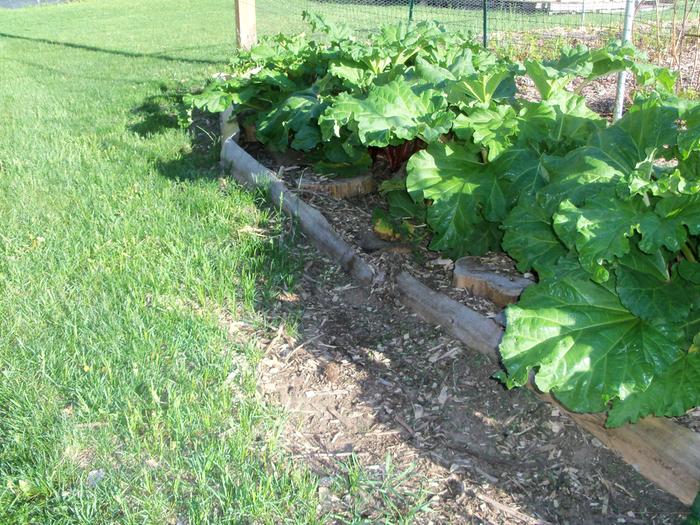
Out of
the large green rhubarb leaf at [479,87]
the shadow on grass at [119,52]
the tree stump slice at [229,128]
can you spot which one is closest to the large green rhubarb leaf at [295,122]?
the tree stump slice at [229,128]

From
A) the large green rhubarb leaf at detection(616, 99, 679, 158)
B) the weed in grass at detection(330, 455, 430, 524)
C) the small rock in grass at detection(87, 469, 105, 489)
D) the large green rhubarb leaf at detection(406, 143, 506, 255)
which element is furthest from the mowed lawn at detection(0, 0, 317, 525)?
the large green rhubarb leaf at detection(616, 99, 679, 158)

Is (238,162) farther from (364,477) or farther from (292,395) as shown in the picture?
(364,477)

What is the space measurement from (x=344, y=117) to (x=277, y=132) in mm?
1570

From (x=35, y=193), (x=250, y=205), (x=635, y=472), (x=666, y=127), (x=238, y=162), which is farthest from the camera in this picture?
(x=238, y=162)

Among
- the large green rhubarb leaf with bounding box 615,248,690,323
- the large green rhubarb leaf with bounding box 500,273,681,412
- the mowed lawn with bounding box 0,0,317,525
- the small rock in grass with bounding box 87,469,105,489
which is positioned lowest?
the small rock in grass with bounding box 87,469,105,489

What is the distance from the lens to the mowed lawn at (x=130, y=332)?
2.57 meters

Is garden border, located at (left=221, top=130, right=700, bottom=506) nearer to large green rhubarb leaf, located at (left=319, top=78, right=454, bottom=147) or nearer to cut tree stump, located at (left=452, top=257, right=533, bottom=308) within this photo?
cut tree stump, located at (left=452, top=257, right=533, bottom=308)

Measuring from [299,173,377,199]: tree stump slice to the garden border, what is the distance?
0.19 metres

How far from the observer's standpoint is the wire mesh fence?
714 cm

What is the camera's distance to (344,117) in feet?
12.4

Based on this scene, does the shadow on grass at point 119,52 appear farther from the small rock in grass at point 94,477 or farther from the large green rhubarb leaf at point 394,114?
the small rock in grass at point 94,477

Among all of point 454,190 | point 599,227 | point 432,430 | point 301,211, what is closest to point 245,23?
point 301,211

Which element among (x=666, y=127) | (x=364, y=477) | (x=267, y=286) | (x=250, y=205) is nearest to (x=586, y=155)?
(x=666, y=127)

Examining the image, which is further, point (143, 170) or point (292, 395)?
point (143, 170)
